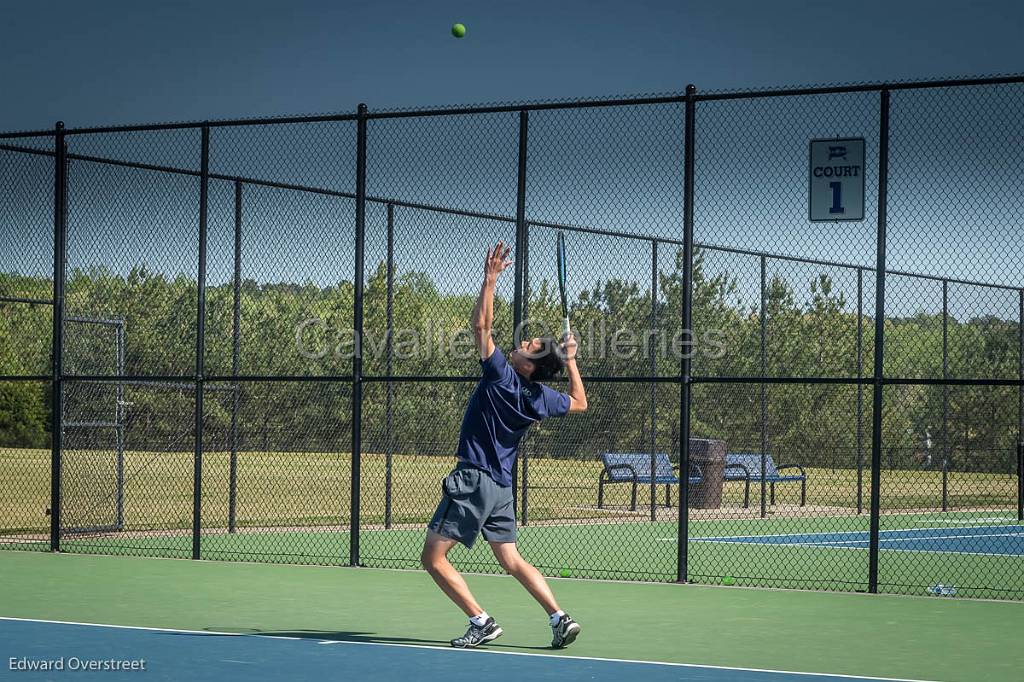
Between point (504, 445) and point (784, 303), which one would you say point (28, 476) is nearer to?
point (784, 303)

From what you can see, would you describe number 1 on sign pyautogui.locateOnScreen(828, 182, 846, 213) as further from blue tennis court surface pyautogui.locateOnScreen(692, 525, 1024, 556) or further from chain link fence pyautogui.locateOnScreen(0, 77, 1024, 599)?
blue tennis court surface pyautogui.locateOnScreen(692, 525, 1024, 556)

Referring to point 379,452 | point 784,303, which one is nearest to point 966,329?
point 784,303

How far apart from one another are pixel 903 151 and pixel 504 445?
6202 millimetres

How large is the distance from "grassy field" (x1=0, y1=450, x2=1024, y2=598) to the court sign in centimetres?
269

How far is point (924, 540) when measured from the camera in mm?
16531

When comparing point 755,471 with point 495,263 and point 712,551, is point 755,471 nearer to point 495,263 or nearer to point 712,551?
point 712,551

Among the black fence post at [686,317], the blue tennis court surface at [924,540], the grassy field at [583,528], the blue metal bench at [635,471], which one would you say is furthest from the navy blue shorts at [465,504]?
the blue metal bench at [635,471]

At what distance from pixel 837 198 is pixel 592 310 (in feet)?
24.4

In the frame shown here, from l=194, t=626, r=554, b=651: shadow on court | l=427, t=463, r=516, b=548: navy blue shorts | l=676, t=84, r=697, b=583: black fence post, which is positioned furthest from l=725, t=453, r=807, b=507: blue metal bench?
l=427, t=463, r=516, b=548: navy blue shorts

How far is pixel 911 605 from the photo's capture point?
10492 millimetres

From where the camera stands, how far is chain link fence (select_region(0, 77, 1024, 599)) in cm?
1231

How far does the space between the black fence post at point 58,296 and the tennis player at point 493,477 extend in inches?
248

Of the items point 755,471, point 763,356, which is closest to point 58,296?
point 763,356

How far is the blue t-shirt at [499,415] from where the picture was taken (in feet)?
26.9
